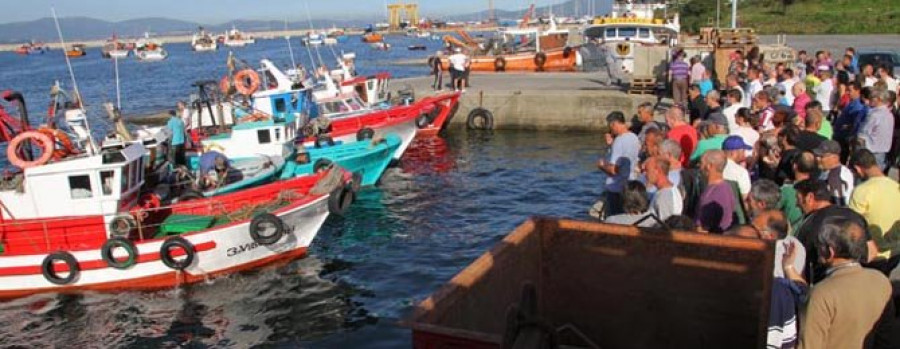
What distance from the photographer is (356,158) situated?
19.6 m

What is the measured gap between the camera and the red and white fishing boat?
12727mm

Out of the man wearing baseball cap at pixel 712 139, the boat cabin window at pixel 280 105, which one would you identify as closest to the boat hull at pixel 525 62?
the boat cabin window at pixel 280 105

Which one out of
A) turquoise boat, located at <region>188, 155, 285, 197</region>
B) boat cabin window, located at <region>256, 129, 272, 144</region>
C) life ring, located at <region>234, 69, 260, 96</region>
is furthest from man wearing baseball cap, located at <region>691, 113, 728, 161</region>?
life ring, located at <region>234, 69, 260, 96</region>

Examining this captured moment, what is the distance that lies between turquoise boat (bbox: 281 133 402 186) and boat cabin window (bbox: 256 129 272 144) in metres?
0.79

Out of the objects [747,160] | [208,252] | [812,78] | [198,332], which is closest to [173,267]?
[208,252]

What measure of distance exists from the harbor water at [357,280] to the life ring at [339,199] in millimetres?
877

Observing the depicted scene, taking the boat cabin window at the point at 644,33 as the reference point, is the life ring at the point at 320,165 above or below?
below

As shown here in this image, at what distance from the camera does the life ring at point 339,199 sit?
14383 mm

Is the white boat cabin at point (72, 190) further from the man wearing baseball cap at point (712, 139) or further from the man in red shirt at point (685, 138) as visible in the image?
the man wearing baseball cap at point (712, 139)

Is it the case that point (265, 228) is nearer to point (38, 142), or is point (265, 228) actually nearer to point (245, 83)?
point (38, 142)

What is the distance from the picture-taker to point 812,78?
1509 cm

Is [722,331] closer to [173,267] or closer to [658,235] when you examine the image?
[658,235]

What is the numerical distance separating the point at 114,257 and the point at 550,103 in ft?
57.6

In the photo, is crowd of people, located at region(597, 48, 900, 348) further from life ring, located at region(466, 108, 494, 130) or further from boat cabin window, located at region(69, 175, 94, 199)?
life ring, located at region(466, 108, 494, 130)
